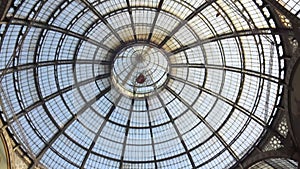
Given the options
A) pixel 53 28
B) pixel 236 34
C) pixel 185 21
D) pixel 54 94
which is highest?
pixel 185 21

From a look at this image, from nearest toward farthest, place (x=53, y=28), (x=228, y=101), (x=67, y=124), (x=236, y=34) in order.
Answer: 1. (x=236, y=34)
2. (x=53, y=28)
3. (x=228, y=101)
4. (x=67, y=124)

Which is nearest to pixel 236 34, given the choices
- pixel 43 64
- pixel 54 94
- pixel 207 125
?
pixel 207 125

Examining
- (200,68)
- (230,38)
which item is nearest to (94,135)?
(200,68)

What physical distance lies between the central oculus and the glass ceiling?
10cm

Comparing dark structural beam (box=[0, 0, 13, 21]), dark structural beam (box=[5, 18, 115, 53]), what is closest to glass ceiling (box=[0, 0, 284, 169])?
dark structural beam (box=[5, 18, 115, 53])

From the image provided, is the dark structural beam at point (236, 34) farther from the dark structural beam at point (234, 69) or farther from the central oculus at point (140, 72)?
the central oculus at point (140, 72)

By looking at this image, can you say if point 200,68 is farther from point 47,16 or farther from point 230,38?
point 47,16

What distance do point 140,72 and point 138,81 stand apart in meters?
0.89

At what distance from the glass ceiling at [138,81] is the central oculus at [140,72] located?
10 centimetres

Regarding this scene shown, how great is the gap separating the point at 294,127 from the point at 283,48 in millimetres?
5636

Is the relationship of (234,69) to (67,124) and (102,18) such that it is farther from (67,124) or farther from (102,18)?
(67,124)

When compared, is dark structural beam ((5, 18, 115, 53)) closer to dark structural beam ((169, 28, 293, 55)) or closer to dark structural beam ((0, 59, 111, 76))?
dark structural beam ((0, 59, 111, 76))

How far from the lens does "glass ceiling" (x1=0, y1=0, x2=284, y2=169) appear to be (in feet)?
107

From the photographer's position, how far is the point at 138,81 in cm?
4125
